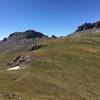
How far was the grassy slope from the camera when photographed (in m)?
52.7

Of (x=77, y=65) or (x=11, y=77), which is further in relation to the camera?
(x=77, y=65)

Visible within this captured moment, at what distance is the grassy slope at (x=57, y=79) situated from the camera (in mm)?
52656

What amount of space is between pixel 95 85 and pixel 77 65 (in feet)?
60.1

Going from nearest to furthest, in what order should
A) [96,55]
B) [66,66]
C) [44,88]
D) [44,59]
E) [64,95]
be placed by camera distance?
1. [64,95]
2. [44,88]
3. [66,66]
4. [44,59]
5. [96,55]

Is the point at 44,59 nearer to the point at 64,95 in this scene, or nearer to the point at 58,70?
the point at 58,70

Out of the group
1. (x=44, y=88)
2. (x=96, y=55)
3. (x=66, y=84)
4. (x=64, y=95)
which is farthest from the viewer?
(x=96, y=55)

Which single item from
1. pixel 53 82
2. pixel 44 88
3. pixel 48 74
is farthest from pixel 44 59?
pixel 44 88

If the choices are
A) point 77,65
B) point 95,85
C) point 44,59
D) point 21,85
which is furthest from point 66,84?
point 44,59

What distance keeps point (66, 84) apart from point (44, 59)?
88.7 ft

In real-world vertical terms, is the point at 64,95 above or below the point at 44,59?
below

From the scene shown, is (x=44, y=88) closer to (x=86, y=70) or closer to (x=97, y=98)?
(x=97, y=98)

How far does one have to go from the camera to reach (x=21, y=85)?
5775cm

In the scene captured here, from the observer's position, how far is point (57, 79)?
68.9 m

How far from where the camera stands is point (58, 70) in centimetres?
7762
